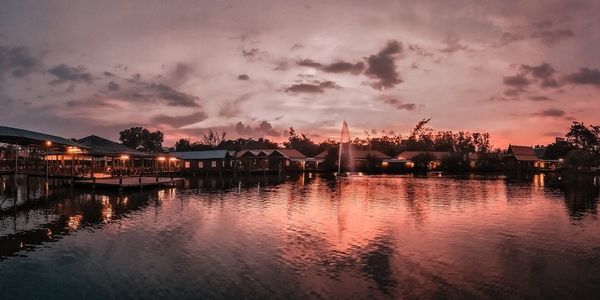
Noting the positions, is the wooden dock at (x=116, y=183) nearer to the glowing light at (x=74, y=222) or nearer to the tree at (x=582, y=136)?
the glowing light at (x=74, y=222)

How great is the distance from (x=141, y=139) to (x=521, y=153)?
12183 cm

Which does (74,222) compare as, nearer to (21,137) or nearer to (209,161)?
(21,137)

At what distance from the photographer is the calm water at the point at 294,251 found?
13.7 metres

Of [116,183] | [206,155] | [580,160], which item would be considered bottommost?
[116,183]

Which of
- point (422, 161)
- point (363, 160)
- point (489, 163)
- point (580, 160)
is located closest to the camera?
point (580, 160)

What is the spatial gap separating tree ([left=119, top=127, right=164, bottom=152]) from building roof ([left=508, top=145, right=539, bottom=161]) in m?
112

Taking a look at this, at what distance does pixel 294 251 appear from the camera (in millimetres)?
18484

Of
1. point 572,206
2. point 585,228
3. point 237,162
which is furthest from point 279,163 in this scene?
point 585,228

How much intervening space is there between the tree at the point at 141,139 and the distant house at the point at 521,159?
110899mm

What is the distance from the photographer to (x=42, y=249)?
18.2m

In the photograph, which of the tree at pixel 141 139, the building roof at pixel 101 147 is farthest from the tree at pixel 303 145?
the building roof at pixel 101 147

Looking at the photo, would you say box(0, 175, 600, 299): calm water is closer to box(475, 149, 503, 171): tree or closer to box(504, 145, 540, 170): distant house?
box(475, 149, 503, 171): tree

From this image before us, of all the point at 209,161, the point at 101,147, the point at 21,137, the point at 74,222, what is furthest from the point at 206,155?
the point at 74,222

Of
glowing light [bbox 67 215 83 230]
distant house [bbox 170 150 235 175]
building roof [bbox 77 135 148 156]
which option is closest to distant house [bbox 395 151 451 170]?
distant house [bbox 170 150 235 175]
